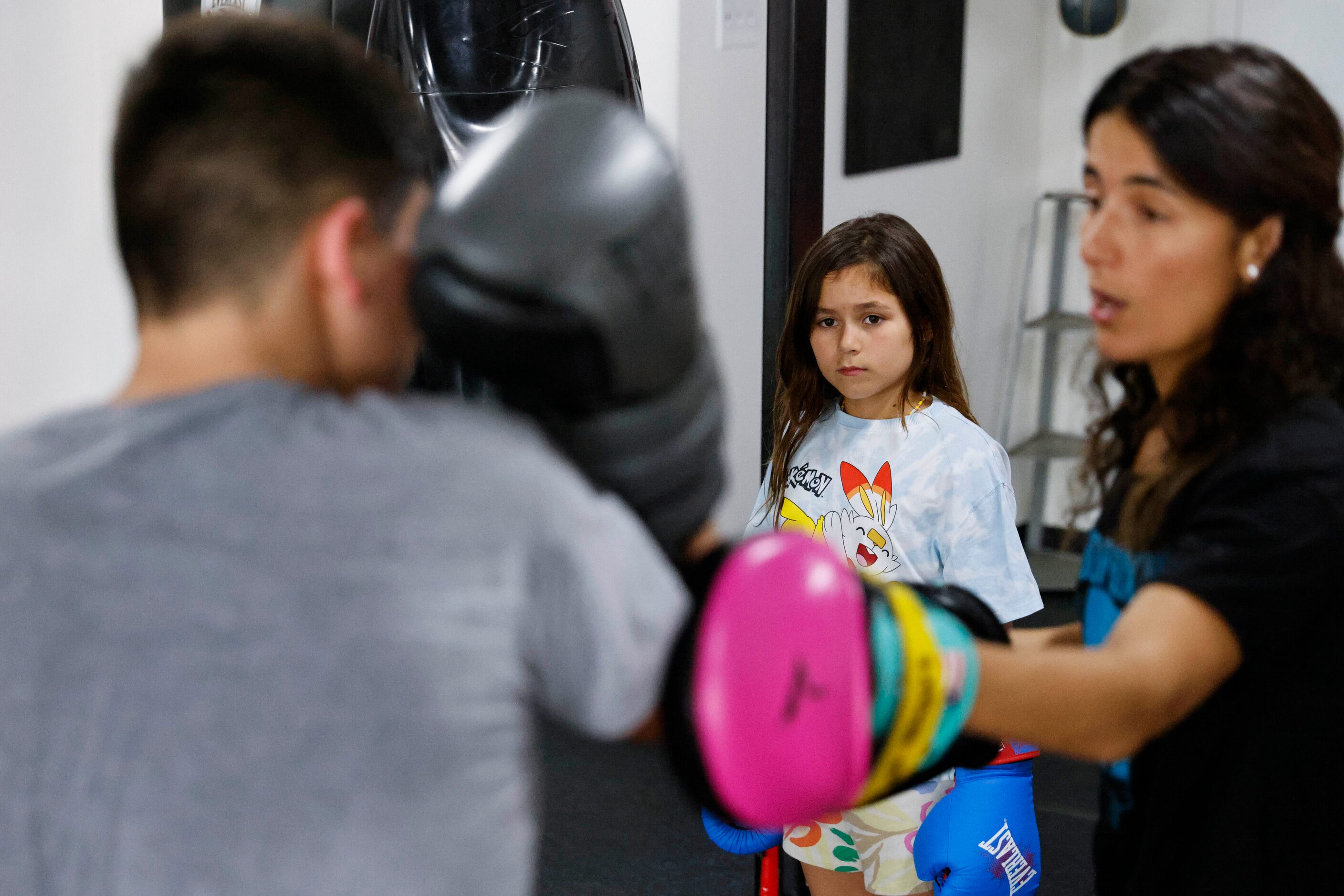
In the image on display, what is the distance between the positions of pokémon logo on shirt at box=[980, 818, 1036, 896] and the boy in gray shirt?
98 cm

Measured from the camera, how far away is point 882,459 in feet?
5.55

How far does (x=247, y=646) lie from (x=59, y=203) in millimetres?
2187

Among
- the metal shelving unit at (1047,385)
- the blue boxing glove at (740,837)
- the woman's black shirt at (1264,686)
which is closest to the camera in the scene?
the woman's black shirt at (1264,686)

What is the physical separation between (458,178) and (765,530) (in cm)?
108

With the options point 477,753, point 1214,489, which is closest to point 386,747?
point 477,753

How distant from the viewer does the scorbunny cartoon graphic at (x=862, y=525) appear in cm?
165

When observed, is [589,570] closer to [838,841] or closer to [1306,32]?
[838,841]

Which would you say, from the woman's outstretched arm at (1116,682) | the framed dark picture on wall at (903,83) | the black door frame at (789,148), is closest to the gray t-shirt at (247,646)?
the woman's outstretched arm at (1116,682)

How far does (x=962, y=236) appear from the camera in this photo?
3488 mm

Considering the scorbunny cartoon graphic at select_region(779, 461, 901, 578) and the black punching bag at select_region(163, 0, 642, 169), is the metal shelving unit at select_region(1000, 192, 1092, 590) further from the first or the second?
the black punching bag at select_region(163, 0, 642, 169)

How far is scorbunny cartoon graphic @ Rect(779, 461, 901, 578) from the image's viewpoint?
1654 millimetres

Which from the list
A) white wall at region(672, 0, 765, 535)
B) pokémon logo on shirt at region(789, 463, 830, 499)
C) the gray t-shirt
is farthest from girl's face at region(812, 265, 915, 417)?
the gray t-shirt

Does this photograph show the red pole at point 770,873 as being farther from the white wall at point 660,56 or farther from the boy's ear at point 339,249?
the white wall at point 660,56

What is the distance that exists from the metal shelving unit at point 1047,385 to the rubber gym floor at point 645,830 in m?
1.09
